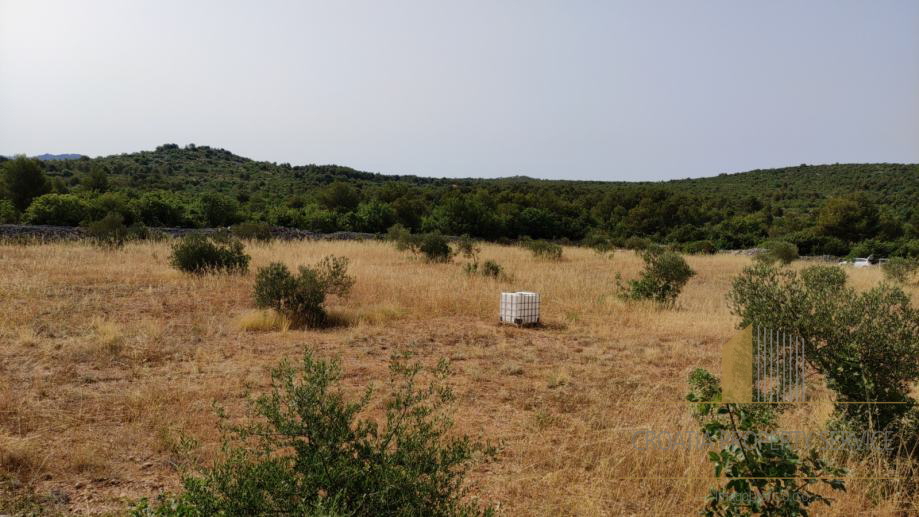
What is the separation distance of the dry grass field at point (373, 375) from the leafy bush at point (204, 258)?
14.2 inches

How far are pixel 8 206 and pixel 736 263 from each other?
107ft

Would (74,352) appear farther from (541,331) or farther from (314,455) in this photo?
(541,331)

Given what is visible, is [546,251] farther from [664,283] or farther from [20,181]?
[20,181]

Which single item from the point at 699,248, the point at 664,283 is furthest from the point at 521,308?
the point at 699,248

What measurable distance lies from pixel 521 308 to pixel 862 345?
5.35m

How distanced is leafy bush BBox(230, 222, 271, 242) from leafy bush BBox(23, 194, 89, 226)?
24.6 feet

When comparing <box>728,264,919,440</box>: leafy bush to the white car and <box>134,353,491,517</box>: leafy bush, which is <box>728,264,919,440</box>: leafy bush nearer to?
A: <box>134,353,491,517</box>: leafy bush

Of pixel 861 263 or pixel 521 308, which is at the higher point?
pixel 861 263

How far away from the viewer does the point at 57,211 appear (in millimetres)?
21828

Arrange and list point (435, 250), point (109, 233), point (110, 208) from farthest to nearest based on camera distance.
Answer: point (110, 208)
point (435, 250)
point (109, 233)

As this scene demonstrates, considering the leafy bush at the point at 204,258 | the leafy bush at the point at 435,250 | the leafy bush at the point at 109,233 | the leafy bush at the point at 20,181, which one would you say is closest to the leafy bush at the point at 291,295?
the leafy bush at the point at 204,258

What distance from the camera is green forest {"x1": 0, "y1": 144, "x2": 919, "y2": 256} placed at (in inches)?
1044

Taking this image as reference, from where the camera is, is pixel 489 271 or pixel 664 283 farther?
pixel 489 271

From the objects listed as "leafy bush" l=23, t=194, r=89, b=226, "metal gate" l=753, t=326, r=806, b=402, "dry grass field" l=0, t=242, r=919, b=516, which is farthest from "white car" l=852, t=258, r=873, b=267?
"leafy bush" l=23, t=194, r=89, b=226
